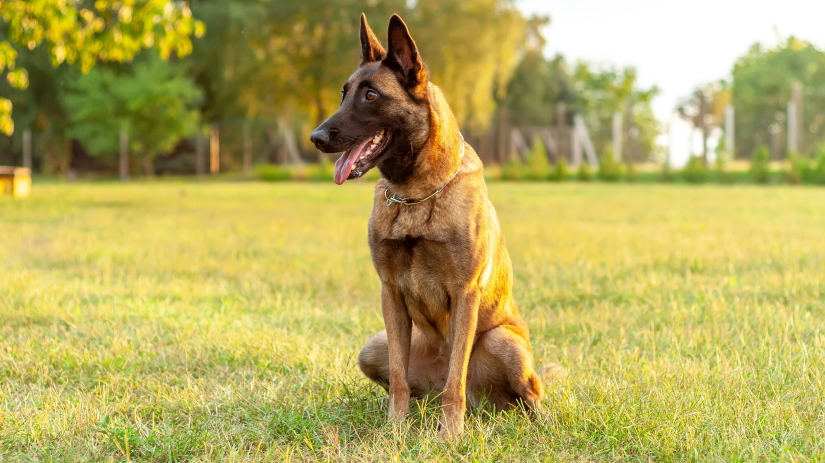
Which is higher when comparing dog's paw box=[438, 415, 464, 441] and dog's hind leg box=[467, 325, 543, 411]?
Result: dog's hind leg box=[467, 325, 543, 411]

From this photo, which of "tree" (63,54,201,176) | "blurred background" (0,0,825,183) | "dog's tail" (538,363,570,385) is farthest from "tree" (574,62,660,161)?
"dog's tail" (538,363,570,385)

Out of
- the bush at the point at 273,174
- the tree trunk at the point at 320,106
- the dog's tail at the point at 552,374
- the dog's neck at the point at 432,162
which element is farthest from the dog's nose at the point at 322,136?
the tree trunk at the point at 320,106

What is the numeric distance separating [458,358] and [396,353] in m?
0.28

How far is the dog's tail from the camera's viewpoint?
138 inches

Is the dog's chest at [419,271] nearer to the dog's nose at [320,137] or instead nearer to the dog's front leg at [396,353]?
the dog's front leg at [396,353]

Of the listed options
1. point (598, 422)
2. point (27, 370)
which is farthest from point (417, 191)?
point (27, 370)

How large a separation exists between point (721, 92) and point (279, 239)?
137 feet

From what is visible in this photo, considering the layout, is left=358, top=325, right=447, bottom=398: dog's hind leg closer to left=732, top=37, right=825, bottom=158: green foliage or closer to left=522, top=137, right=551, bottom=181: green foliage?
left=522, top=137, right=551, bottom=181: green foliage

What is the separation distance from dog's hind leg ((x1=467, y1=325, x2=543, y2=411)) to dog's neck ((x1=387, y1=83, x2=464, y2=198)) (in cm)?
68

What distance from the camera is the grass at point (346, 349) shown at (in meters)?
2.94

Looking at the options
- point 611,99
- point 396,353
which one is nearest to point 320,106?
point 611,99

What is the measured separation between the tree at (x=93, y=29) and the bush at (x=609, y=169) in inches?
664

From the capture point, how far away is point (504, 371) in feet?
10.3

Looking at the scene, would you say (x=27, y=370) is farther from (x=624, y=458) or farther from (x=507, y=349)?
(x=624, y=458)
